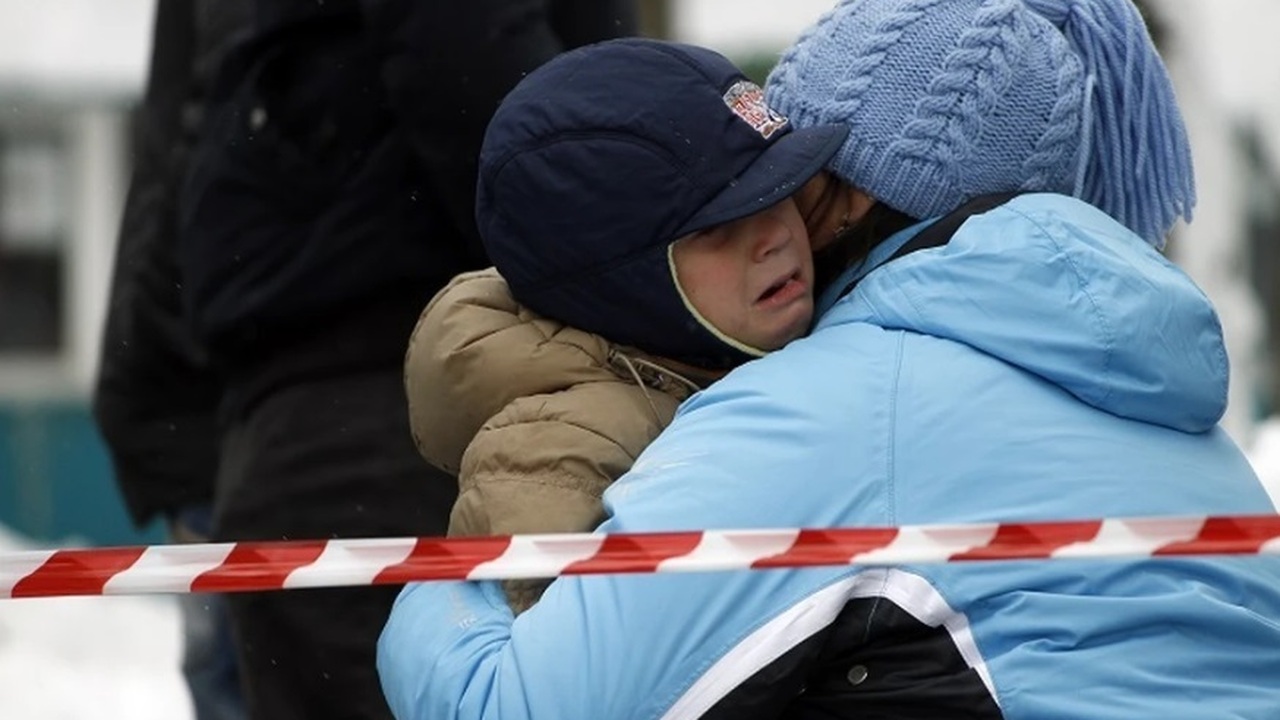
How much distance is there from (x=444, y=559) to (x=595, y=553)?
0.55 feet

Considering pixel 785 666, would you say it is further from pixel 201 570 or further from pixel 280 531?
pixel 280 531

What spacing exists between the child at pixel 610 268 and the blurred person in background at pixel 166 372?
1717mm

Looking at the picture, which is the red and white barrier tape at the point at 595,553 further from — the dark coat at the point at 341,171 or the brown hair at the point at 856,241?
the dark coat at the point at 341,171

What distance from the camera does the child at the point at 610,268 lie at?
234 cm

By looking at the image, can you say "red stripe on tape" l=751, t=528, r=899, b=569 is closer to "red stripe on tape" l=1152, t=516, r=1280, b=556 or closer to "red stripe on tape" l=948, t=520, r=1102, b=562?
"red stripe on tape" l=948, t=520, r=1102, b=562

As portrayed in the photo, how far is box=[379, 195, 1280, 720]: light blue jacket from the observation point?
83.3 inches

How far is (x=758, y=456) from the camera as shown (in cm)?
214

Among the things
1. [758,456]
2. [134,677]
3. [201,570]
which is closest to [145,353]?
[201,570]

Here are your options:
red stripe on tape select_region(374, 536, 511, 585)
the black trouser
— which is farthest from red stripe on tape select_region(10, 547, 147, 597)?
the black trouser

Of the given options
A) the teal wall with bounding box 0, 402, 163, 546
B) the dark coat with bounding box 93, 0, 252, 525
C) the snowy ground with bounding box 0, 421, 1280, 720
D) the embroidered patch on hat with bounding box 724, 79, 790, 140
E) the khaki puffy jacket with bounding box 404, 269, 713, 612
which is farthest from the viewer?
the teal wall with bounding box 0, 402, 163, 546

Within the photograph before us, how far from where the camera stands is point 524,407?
7.79ft

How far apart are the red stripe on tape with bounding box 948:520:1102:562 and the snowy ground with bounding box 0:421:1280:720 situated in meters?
4.74

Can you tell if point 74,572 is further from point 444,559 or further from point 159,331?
point 159,331

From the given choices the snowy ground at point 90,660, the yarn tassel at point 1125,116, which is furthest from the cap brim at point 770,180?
the snowy ground at point 90,660
